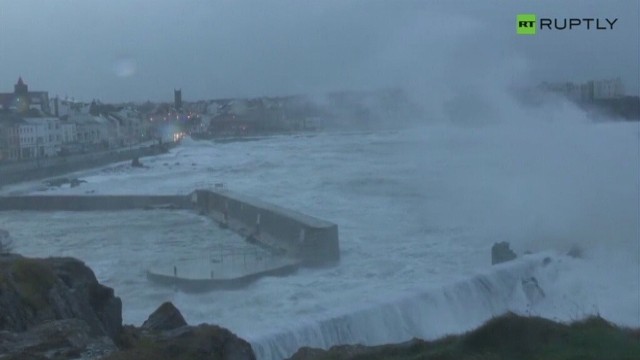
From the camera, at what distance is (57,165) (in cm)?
2523

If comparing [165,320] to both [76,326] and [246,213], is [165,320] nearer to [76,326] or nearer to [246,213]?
[76,326]

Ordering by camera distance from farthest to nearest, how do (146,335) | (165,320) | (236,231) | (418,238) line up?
(236,231)
(418,238)
(165,320)
(146,335)

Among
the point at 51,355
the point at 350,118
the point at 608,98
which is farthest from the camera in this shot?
the point at 350,118

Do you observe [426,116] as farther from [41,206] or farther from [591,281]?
[591,281]

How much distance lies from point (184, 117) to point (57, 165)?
2950 centimetres

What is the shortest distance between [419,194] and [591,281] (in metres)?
8.08

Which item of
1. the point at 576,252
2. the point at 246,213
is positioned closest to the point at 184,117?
the point at 246,213

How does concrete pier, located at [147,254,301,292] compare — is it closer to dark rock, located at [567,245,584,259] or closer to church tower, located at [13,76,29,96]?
dark rock, located at [567,245,584,259]

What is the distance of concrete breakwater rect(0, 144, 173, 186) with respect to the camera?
22.6 metres

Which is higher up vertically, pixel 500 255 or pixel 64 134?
pixel 64 134

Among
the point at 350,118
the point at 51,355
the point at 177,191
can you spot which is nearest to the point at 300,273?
the point at 51,355

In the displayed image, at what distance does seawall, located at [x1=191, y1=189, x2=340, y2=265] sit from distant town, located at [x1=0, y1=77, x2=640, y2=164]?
Answer: 36.3ft

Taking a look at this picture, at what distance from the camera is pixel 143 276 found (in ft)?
30.9

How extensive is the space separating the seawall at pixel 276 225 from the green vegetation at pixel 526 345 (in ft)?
16.6
